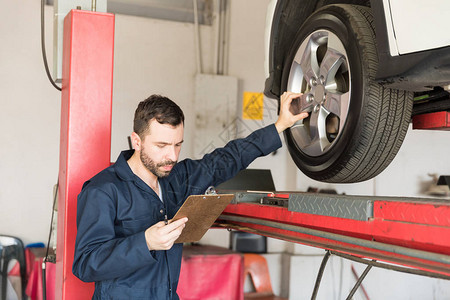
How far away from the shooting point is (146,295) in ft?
6.15

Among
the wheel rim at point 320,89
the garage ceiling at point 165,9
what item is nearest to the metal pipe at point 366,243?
the wheel rim at point 320,89

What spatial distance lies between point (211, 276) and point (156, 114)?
2.77 m

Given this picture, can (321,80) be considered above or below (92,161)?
above

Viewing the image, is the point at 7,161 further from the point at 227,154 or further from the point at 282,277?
the point at 227,154

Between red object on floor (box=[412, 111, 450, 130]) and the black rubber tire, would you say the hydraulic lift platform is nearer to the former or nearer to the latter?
the black rubber tire

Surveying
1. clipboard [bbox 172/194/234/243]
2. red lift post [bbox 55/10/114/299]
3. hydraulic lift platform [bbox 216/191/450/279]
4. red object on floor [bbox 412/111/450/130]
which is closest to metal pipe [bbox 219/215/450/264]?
hydraulic lift platform [bbox 216/191/450/279]

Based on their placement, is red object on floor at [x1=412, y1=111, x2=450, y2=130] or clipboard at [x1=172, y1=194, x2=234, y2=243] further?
red object on floor at [x1=412, y1=111, x2=450, y2=130]

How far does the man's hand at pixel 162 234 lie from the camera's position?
165cm

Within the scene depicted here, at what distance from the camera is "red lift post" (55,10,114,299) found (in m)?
2.17

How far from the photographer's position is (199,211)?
1767 mm

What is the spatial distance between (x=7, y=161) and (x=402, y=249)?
4.46m

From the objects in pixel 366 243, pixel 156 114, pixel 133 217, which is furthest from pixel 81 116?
pixel 366 243

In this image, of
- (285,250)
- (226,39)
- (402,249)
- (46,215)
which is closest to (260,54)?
(226,39)

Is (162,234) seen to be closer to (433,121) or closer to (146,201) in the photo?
(146,201)
